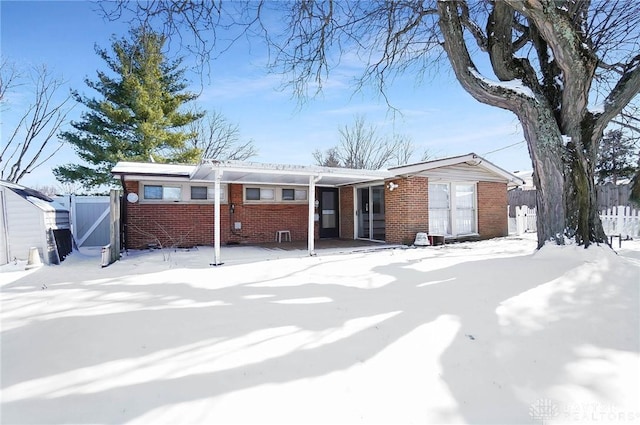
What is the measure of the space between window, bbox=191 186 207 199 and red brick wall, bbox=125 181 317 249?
0.29m

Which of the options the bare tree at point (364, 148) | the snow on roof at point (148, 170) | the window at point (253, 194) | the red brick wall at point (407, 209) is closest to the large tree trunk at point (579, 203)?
the red brick wall at point (407, 209)

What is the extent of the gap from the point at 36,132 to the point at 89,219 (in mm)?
14839

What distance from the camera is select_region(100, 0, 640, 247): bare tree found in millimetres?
5434

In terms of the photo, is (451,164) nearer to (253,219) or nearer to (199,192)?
(253,219)

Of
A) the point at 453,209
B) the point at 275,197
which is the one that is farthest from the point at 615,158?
the point at 275,197

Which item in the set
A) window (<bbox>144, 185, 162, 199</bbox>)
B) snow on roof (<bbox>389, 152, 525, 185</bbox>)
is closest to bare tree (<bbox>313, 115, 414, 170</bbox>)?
snow on roof (<bbox>389, 152, 525, 185</bbox>)

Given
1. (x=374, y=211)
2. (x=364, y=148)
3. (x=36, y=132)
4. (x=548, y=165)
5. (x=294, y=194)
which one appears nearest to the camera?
(x=548, y=165)

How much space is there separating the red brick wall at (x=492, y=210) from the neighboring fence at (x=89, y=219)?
13.1m

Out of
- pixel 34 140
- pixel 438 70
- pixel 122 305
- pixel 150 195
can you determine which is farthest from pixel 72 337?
pixel 34 140

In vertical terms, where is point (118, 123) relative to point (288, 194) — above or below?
above

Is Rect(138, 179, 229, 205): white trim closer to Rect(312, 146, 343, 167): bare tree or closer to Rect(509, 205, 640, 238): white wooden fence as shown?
Rect(509, 205, 640, 238): white wooden fence

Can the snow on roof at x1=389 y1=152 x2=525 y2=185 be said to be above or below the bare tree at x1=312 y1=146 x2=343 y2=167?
below

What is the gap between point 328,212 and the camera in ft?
42.9

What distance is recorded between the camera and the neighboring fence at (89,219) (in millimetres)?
11023
